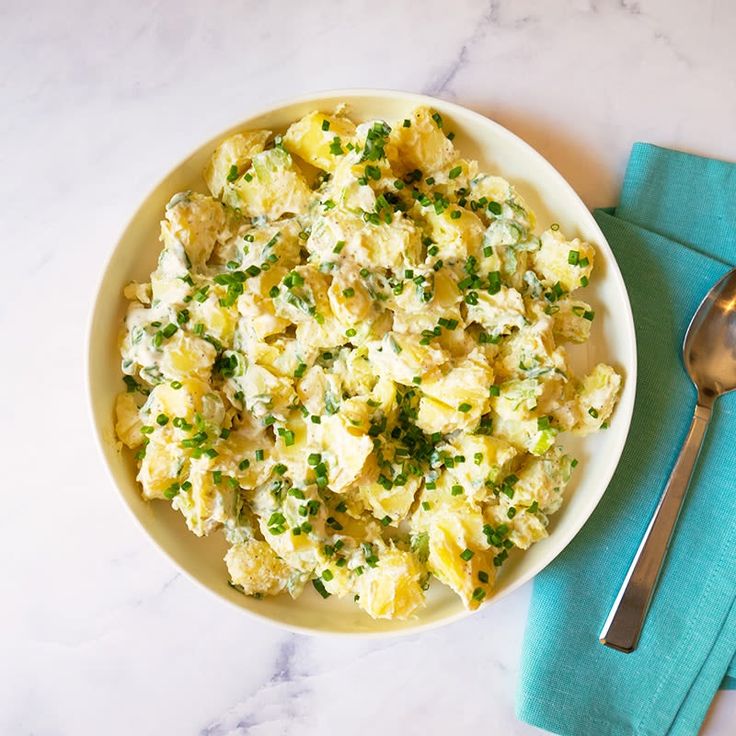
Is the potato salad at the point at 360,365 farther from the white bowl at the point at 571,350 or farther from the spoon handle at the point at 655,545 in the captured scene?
the spoon handle at the point at 655,545

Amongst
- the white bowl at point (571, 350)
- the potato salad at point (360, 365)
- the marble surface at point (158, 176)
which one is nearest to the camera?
the potato salad at point (360, 365)

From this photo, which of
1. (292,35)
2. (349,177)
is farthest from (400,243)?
(292,35)

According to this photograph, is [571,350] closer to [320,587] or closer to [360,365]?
[360,365]

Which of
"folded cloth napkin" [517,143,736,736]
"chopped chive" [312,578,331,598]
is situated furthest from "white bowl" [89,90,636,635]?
"folded cloth napkin" [517,143,736,736]

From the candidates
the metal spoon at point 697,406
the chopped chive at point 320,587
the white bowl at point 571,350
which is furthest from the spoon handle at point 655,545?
the chopped chive at point 320,587

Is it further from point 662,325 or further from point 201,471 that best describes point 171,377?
point 662,325

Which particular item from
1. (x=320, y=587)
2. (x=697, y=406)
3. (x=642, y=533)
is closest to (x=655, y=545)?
(x=642, y=533)
